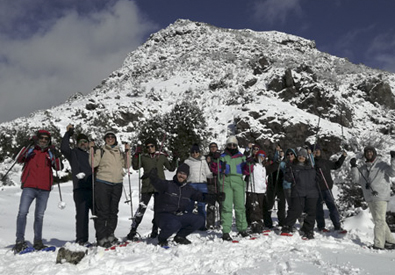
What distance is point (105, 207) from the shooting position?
540 cm

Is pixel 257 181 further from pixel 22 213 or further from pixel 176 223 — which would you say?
pixel 22 213

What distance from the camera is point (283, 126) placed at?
43.4 m

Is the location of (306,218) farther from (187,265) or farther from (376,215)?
(187,265)

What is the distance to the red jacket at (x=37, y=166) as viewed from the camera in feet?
17.2

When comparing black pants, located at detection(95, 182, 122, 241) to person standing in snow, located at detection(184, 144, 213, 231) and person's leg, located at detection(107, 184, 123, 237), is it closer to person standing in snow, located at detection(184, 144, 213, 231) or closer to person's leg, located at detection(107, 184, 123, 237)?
person's leg, located at detection(107, 184, 123, 237)

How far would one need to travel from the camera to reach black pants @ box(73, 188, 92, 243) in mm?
5666

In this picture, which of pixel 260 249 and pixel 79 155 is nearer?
pixel 260 249

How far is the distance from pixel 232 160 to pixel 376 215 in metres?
2.87

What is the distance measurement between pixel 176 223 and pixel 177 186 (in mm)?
712

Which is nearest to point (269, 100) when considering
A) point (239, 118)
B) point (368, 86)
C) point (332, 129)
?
point (239, 118)

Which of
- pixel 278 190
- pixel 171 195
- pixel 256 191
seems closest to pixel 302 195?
pixel 256 191

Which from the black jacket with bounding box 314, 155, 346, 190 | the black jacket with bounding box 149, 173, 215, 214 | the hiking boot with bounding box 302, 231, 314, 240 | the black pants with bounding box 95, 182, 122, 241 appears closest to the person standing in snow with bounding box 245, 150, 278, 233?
the hiking boot with bounding box 302, 231, 314, 240

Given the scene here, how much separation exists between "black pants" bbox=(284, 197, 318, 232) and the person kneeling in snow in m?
1.75

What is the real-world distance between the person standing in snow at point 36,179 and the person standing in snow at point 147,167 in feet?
5.25
